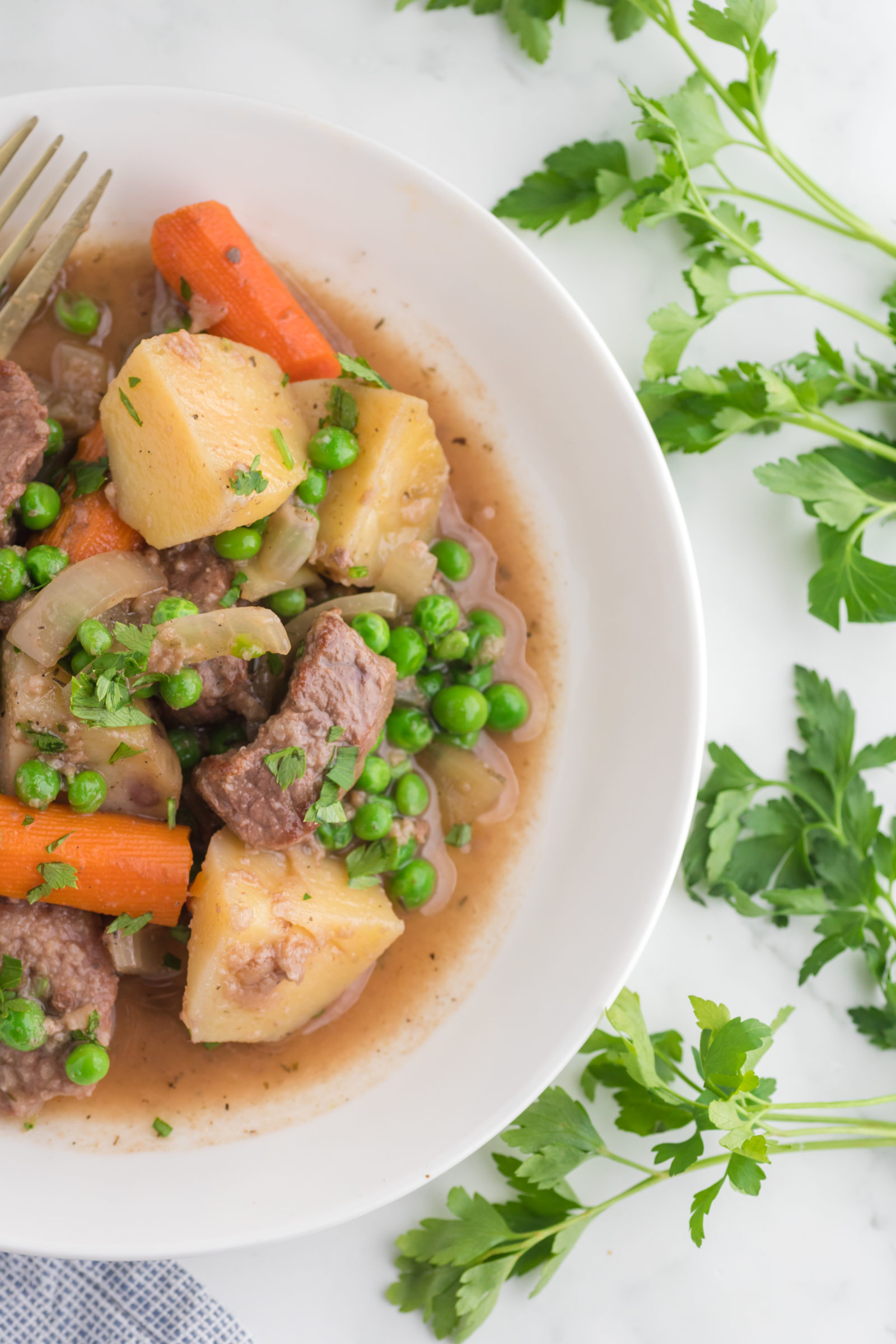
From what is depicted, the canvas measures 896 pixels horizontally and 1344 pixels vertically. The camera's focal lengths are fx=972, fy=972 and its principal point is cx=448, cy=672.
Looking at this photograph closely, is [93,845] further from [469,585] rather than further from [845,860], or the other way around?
[845,860]

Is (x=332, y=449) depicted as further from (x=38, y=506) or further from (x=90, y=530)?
(x=38, y=506)

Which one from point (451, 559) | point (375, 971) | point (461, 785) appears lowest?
point (375, 971)

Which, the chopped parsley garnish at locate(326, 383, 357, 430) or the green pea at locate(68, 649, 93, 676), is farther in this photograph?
the chopped parsley garnish at locate(326, 383, 357, 430)

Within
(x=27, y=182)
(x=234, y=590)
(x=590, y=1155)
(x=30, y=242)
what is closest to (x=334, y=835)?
(x=234, y=590)

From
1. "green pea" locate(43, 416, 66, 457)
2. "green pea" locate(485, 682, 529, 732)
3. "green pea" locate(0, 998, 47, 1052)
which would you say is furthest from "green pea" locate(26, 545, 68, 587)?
"green pea" locate(485, 682, 529, 732)

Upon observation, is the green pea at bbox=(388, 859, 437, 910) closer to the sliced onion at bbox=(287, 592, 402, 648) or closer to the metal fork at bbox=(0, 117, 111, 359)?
the sliced onion at bbox=(287, 592, 402, 648)

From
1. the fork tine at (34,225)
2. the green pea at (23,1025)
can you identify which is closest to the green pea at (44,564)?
the fork tine at (34,225)

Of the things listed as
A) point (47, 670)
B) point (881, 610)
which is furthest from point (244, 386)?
point (881, 610)
